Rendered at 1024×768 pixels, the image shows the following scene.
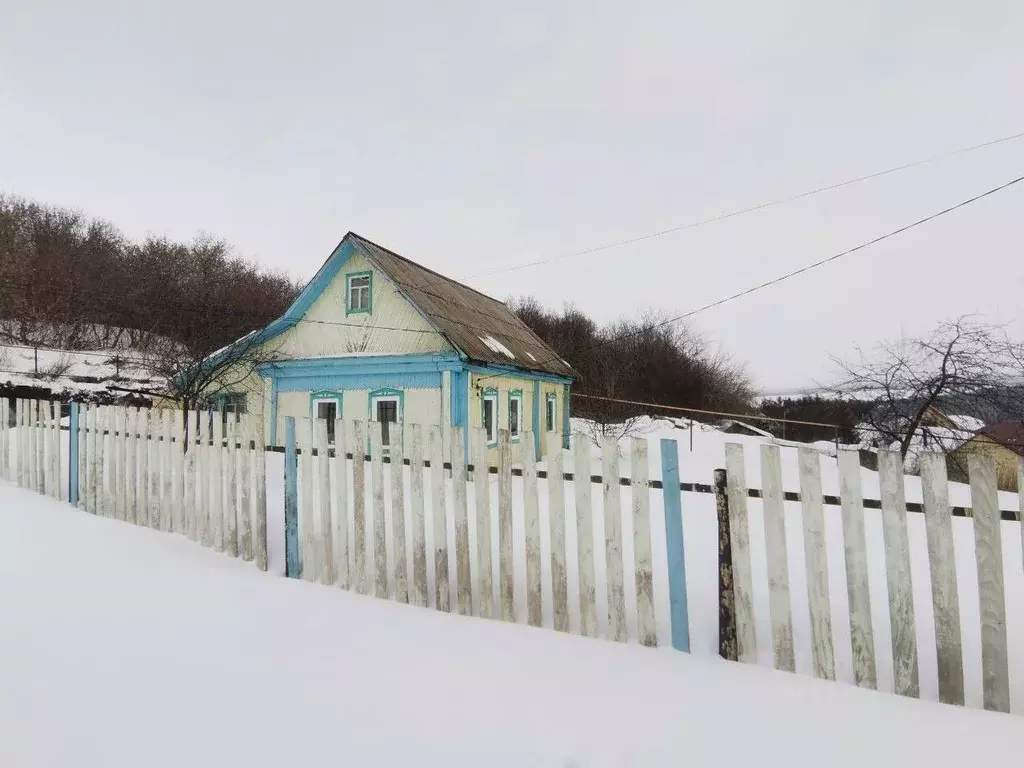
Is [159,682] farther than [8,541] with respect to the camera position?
No

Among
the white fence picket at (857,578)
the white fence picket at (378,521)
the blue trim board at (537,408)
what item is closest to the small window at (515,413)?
the blue trim board at (537,408)

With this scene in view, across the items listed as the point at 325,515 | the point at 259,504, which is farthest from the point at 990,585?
the point at 259,504

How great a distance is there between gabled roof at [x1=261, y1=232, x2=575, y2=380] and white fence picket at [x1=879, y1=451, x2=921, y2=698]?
378 inches

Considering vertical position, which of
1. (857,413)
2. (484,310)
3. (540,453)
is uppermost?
(484,310)

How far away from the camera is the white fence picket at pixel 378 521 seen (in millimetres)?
3881

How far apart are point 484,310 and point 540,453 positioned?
18.3ft

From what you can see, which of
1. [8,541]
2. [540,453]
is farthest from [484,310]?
[8,541]

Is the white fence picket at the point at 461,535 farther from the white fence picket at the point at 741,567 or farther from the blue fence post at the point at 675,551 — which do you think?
the white fence picket at the point at 741,567

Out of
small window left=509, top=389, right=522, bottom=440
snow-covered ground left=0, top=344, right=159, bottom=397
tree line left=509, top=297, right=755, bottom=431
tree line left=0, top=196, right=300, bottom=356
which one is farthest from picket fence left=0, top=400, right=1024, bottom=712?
tree line left=509, top=297, right=755, bottom=431

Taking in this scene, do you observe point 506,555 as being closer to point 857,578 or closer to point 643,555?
point 643,555

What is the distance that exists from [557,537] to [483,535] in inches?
22.6

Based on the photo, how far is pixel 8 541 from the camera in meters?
4.89

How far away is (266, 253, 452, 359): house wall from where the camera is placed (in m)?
12.3

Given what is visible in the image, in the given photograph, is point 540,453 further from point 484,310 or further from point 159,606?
point 159,606
